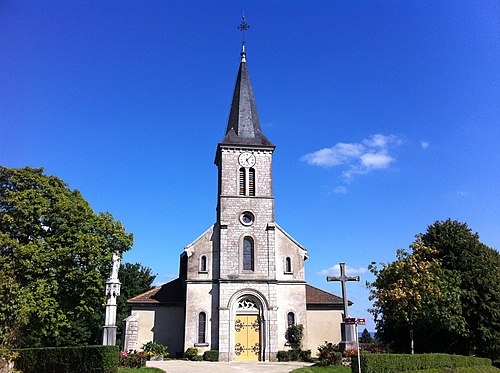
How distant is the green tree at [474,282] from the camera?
26.4 m

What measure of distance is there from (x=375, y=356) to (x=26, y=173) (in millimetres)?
21237

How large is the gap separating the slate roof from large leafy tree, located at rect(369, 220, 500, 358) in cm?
1365

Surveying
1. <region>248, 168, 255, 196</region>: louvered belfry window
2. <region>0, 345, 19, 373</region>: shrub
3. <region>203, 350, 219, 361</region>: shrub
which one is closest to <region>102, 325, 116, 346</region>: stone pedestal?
<region>0, 345, 19, 373</region>: shrub

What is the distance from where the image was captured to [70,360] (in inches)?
741

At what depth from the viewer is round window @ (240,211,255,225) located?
32562 millimetres

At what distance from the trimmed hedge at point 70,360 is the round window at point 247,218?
1519 centimetres

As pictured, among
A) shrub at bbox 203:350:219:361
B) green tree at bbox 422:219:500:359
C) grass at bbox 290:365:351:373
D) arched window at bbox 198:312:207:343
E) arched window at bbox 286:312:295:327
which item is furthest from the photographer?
arched window at bbox 286:312:295:327

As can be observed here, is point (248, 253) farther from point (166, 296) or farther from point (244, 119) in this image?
point (244, 119)

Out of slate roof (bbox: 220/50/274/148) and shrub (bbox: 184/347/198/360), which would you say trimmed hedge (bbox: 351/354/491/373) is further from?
slate roof (bbox: 220/50/274/148)

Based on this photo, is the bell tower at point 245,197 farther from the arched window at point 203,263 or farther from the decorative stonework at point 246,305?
the decorative stonework at point 246,305

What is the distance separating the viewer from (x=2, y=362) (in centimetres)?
1839

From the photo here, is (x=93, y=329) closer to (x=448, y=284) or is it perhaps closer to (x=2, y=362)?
(x=2, y=362)

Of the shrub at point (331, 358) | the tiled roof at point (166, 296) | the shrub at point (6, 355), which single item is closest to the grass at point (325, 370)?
the shrub at point (331, 358)

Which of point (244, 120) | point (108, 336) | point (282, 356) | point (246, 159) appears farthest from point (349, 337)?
point (244, 120)
